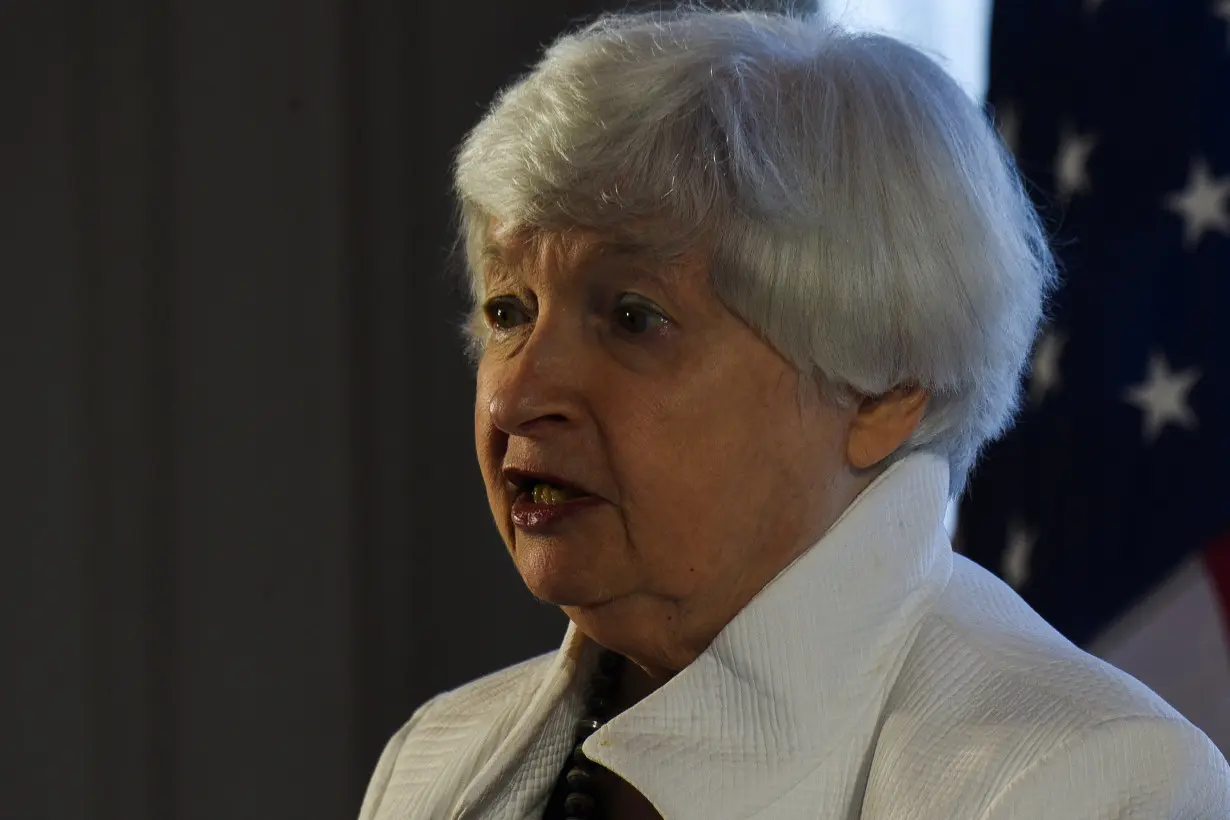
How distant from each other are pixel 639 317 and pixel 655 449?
0.41 feet

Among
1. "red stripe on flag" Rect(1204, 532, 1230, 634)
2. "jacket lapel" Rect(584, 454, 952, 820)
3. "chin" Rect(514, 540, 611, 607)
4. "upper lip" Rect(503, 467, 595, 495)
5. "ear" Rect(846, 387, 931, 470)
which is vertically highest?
"ear" Rect(846, 387, 931, 470)

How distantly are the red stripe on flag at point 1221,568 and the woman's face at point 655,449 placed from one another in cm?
81

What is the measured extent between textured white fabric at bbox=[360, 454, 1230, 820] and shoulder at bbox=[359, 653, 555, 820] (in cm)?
29

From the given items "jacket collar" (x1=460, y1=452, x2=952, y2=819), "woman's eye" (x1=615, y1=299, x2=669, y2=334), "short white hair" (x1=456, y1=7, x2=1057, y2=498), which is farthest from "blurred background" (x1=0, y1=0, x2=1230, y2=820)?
"woman's eye" (x1=615, y1=299, x2=669, y2=334)

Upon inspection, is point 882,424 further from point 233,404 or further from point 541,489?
point 233,404

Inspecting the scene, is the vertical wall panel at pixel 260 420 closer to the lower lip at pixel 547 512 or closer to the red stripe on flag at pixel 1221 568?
the lower lip at pixel 547 512

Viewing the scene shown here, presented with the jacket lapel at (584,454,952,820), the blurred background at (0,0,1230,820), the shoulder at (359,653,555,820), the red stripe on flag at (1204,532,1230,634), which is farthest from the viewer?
the blurred background at (0,0,1230,820)

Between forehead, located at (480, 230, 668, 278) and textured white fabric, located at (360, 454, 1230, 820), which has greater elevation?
forehead, located at (480, 230, 668, 278)

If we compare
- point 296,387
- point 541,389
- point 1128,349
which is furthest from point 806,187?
point 296,387

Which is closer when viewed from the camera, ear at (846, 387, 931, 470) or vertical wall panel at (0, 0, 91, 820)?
ear at (846, 387, 931, 470)

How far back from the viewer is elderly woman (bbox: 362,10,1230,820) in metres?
1.26

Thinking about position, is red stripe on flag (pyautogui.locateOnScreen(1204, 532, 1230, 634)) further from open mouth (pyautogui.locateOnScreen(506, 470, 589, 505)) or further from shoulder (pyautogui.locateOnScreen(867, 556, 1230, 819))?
open mouth (pyautogui.locateOnScreen(506, 470, 589, 505))

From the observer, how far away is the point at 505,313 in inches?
56.0

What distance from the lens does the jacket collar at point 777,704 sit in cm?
126
